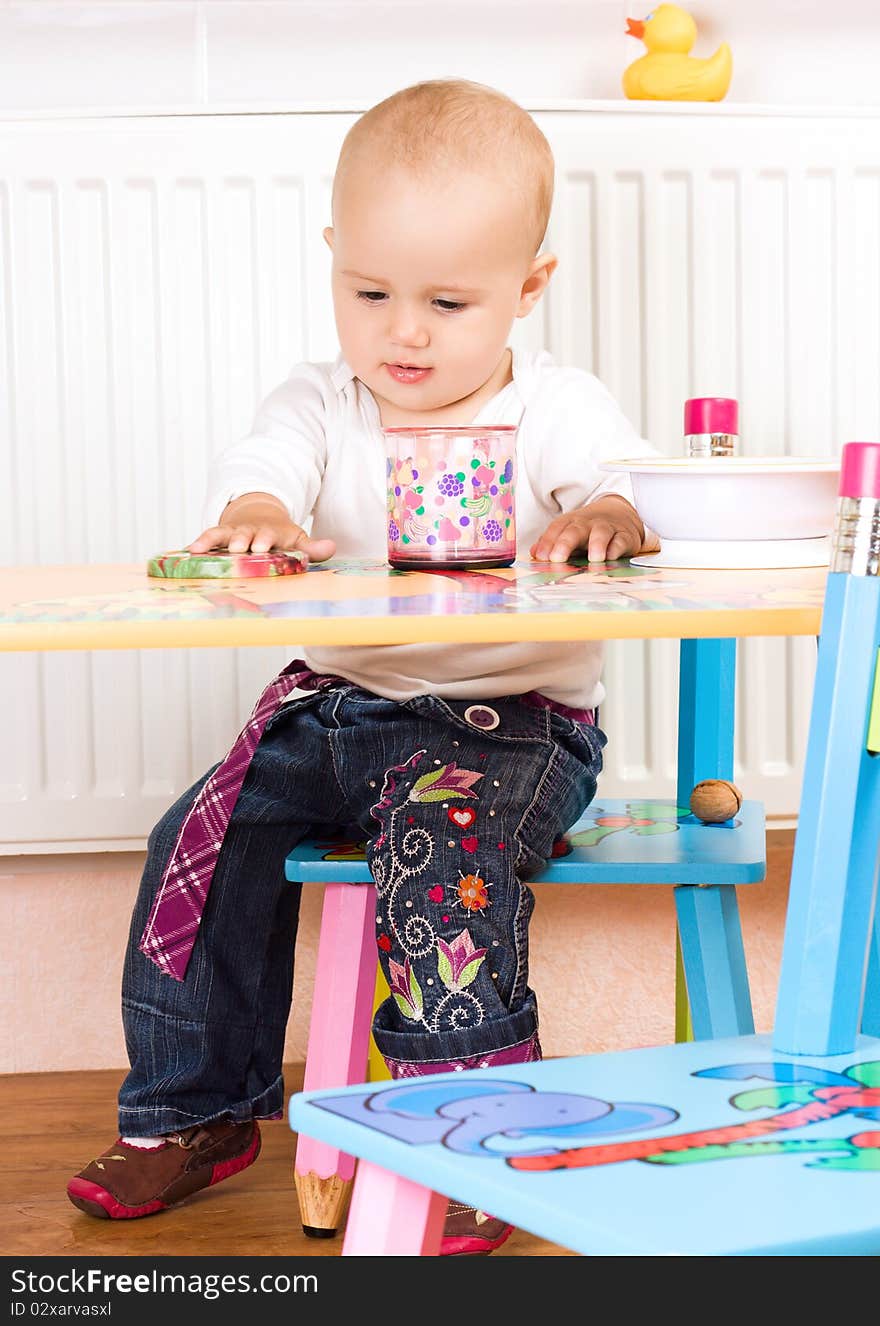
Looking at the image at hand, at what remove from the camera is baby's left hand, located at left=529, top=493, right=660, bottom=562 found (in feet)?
3.03

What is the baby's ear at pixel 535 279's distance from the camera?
3.80 ft

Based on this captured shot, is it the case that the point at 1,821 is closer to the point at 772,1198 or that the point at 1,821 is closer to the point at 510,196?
the point at 510,196

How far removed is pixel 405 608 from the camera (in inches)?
26.8

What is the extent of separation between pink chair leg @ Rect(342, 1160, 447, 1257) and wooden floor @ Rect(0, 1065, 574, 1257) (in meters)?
0.55

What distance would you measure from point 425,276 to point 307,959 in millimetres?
819

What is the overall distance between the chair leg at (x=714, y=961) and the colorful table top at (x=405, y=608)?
1.23 feet

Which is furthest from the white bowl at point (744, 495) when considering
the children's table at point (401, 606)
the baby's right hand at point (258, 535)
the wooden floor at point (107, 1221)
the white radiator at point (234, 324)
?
the white radiator at point (234, 324)

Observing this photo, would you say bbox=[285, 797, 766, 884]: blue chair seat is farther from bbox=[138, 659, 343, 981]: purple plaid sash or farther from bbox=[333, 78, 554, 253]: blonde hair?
bbox=[333, 78, 554, 253]: blonde hair

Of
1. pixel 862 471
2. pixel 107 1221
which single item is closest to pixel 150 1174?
pixel 107 1221

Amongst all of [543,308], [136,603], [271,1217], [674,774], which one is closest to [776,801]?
[674,774]

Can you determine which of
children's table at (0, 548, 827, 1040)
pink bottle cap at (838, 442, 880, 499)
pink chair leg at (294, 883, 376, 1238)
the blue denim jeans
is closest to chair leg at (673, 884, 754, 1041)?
the blue denim jeans

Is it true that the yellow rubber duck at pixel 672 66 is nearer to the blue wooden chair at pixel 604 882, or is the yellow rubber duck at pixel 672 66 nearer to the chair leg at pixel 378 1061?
the blue wooden chair at pixel 604 882

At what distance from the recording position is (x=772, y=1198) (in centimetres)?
50
